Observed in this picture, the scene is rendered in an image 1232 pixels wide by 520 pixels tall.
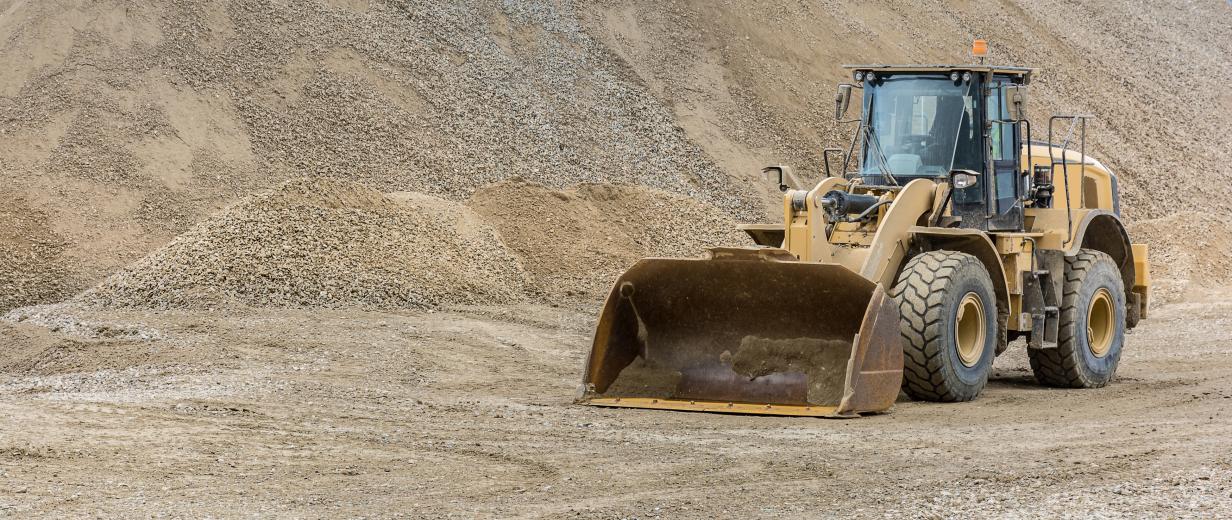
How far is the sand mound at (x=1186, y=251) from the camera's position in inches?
816

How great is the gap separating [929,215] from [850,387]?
2.17 metres

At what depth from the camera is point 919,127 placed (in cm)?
1046

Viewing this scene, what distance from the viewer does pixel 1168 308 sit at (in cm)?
1828

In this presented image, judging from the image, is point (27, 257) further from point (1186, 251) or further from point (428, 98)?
point (1186, 251)

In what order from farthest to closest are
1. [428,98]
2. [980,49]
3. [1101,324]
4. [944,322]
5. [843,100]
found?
[428,98], [1101,324], [980,49], [843,100], [944,322]

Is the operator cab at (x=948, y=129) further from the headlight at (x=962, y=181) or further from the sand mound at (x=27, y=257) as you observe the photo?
the sand mound at (x=27, y=257)

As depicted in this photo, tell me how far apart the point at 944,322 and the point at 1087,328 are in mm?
2520

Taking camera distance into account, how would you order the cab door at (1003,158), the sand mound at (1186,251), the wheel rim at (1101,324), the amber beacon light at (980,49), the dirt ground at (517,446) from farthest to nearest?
the sand mound at (1186,251) < the wheel rim at (1101,324) < the amber beacon light at (980,49) < the cab door at (1003,158) < the dirt ground at (517,446)

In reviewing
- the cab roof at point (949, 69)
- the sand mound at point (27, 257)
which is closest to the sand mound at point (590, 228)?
the sand mound at point (27, 257)

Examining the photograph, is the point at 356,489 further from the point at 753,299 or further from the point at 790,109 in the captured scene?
the point at 790,109

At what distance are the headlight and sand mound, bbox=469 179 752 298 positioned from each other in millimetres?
8217

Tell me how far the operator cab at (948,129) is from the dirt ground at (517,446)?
64.0 inches

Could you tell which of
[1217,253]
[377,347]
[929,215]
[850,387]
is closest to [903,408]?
[850,387]

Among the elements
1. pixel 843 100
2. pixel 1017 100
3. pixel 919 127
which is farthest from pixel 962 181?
pixel 843 100
